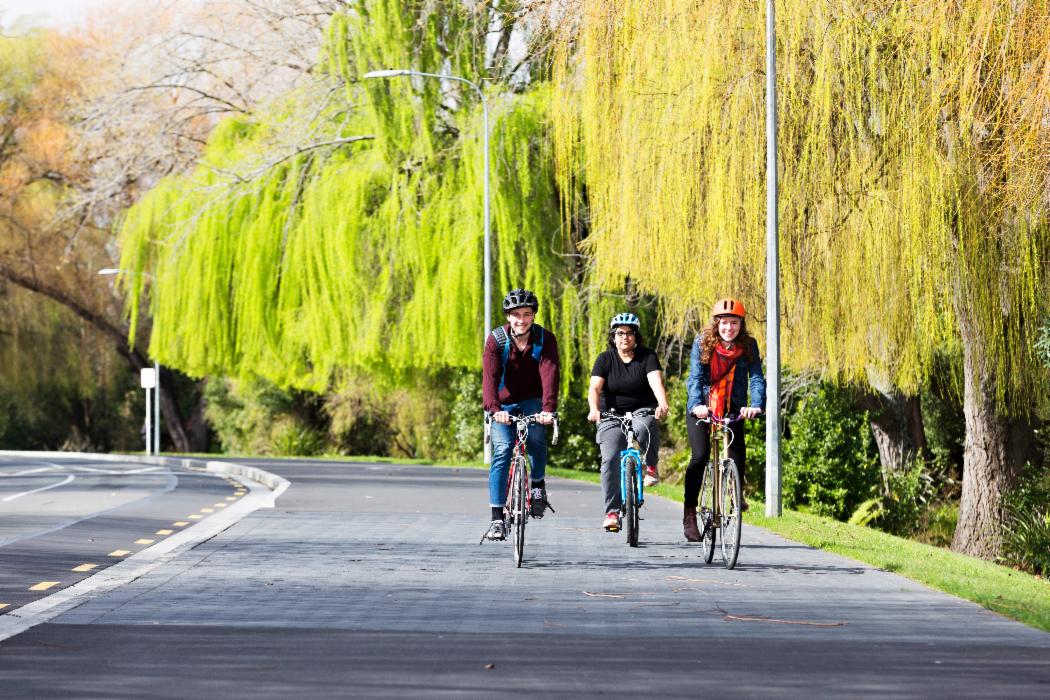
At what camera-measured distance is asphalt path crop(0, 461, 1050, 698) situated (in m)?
7.39

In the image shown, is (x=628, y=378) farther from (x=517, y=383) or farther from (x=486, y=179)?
(x=486, y=179)

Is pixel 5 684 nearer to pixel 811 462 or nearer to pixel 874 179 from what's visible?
pixel 874 179

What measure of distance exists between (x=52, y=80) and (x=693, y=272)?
126ft

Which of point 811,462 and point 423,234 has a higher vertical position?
point 423,234

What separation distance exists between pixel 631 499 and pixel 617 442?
0.47 metres

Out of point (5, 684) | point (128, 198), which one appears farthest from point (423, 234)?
point (5, 684)

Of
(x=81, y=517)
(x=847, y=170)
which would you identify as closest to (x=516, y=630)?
(x=81, y=517)

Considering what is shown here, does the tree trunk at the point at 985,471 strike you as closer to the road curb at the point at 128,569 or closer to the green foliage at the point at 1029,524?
the green foliage at the point at 1029,524

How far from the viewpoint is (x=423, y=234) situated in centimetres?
3469

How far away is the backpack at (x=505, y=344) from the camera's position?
516 inches

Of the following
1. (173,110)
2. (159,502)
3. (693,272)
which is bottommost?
(159,502)

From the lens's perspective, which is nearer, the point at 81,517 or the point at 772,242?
the point at 772,242

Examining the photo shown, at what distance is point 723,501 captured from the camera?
12836mm

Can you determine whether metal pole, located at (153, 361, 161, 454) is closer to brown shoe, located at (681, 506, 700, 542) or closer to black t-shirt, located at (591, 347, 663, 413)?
black t-shirt, located at (591, 347, 663, 413)
